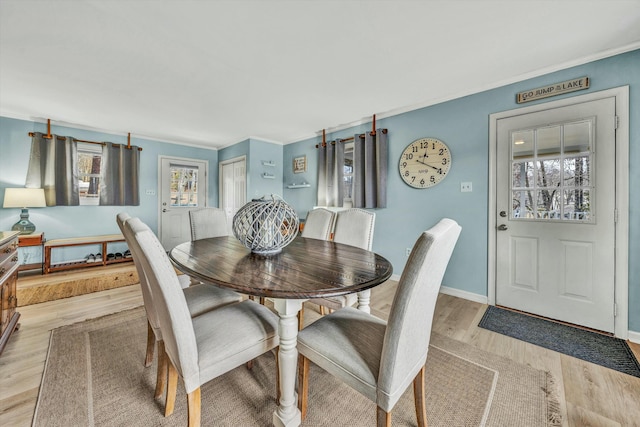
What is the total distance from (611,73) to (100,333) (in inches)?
182

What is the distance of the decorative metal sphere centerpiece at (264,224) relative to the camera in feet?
4.98

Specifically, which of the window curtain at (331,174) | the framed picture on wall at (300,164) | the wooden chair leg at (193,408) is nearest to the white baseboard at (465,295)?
the window curtain at (331,174)

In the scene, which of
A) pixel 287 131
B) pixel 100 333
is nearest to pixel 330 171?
pixel 287 131

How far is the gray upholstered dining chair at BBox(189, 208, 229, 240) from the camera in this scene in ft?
7.97

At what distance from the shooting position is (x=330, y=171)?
13.3 feet

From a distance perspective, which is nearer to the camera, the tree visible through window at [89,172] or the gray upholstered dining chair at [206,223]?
the gray upholstered dining chair at [206,223]

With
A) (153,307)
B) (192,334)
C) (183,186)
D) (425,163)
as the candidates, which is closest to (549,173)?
(425,163)

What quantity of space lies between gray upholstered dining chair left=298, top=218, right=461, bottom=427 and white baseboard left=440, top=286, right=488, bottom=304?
1.98 meters

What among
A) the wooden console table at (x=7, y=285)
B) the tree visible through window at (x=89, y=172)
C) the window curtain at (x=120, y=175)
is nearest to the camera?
the wooden console table at (x=7, y=285)

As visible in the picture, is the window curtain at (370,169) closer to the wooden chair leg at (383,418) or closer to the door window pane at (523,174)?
the door window pane at (523,174)

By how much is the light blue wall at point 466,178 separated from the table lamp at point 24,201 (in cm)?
455

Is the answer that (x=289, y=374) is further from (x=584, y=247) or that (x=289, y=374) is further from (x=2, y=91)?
(x=2, y=91)

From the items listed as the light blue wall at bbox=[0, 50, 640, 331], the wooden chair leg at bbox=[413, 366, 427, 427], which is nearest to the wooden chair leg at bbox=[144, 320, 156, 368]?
the wooden chair leg at bbox=[413, 366, 427, 427]

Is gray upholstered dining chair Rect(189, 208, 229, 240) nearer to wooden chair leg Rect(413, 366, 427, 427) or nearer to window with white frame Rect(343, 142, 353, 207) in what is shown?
window with white frame Rect(343, 142, 353, 207)
